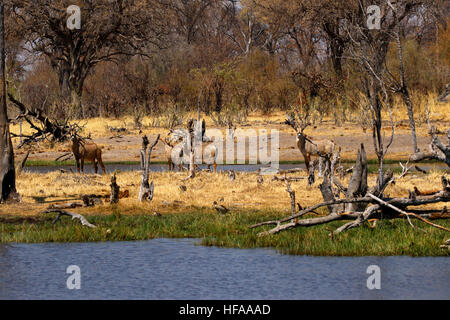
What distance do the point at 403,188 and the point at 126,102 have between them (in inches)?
1066

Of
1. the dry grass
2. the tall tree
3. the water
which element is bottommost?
the water

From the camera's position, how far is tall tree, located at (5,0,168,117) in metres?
39.7

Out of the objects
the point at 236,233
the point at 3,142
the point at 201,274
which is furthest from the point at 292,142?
the point at 201,274

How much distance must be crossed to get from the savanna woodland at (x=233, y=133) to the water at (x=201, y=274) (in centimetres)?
56

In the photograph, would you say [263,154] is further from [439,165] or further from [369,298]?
[369,298]

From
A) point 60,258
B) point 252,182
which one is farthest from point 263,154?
point 60,258

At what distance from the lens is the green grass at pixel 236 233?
458 inches

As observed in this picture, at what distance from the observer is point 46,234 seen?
12.9 metres

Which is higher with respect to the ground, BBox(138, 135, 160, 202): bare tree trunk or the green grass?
BBox(138, 135, 160, 202): bare tree trunk

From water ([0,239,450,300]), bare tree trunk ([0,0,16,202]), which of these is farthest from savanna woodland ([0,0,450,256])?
water ([0,239,450,300])

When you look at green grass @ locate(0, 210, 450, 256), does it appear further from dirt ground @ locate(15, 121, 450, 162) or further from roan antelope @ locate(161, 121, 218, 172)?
dirt ground @ locate(15, 121, 450, 162)

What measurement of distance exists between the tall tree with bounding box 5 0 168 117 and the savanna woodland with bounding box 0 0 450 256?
0.10 meters

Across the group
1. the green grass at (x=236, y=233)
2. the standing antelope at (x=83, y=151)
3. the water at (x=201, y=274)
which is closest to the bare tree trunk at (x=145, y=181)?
the green grass at (x=236, y=233)

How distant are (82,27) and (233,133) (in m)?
13.8
